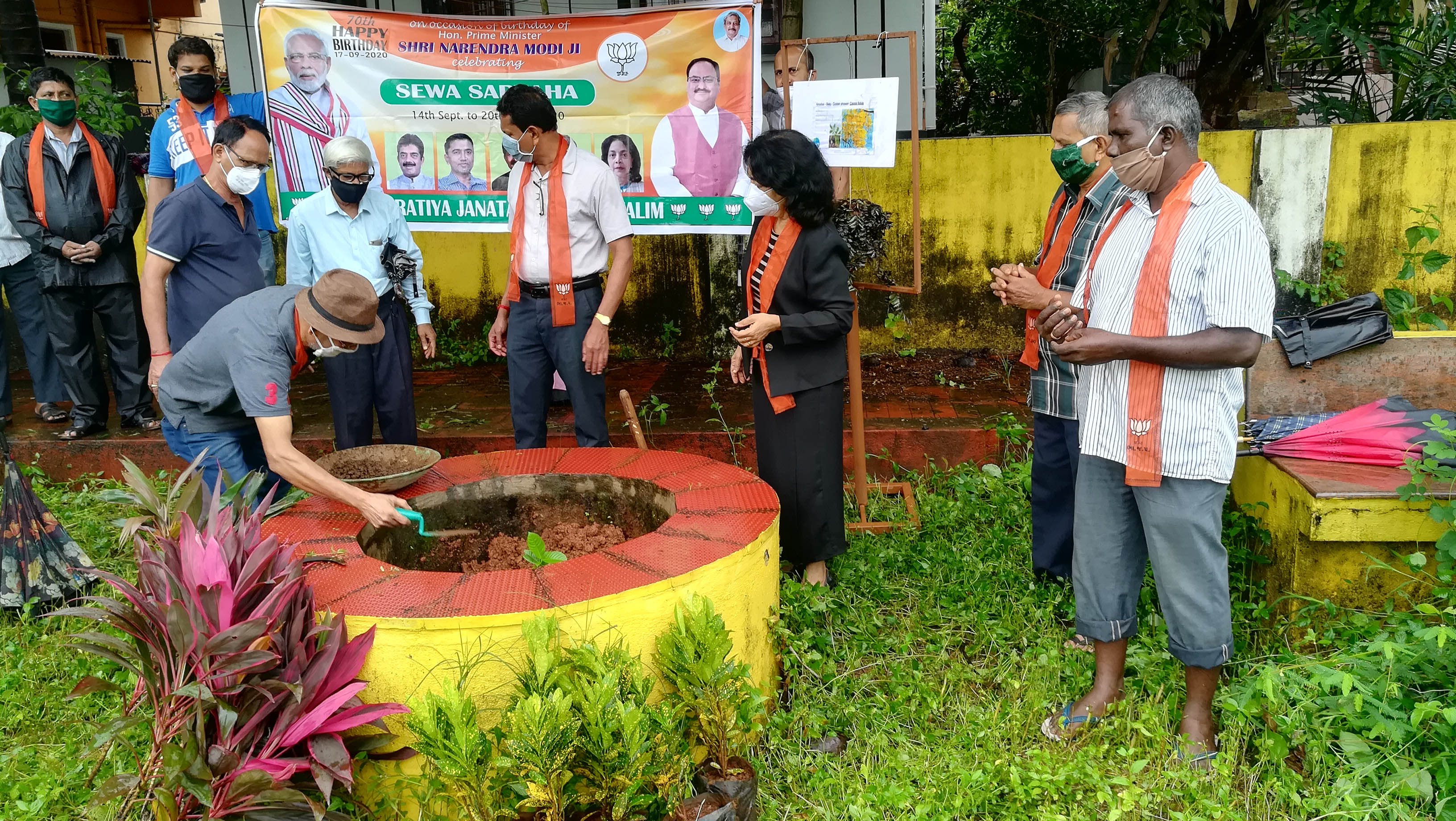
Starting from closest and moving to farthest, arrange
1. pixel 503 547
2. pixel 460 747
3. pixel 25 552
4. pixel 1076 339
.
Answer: pixel 460 747 → pixel 1076 339 → pixel 503 547 → pixel 25 552

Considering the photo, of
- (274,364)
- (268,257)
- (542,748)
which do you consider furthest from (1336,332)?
(268,257)

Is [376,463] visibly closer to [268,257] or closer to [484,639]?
[484,639]

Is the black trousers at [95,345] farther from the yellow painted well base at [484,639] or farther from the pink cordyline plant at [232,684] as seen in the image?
the yellow painted well base at [484,639]

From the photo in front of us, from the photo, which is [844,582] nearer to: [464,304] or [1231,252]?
[1231,252]

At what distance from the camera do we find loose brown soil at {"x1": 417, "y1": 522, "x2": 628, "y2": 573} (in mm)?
3453

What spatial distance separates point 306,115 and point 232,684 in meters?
3.81

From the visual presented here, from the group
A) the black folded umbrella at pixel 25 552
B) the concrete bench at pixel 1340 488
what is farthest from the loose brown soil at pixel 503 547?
the concrete bench at pixel 1340 488

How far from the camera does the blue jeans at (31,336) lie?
5715 millimetres

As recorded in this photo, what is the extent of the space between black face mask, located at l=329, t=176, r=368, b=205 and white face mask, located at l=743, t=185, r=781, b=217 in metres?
1.68

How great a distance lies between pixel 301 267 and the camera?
428 cm

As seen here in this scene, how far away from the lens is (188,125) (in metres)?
5.21

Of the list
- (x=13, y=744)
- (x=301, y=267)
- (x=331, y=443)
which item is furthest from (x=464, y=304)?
(x=13, y=744)

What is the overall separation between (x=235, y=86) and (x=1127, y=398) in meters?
8.17

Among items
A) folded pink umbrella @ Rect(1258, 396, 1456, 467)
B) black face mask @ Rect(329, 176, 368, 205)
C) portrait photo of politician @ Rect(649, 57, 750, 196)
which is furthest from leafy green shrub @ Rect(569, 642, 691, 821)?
portrait photo of politician @ Rect(649, 57, 750, 196)
